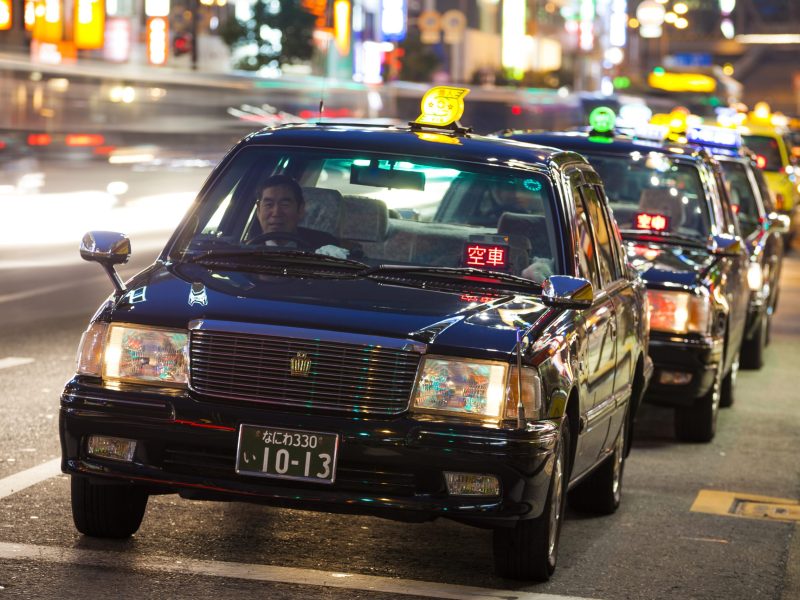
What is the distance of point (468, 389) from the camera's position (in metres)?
5.97

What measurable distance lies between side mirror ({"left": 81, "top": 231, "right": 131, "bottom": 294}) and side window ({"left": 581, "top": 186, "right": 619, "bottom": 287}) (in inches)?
80.7

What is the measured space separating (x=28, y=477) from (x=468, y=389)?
2.80 m

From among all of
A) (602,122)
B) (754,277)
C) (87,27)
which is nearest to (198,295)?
(602,122)

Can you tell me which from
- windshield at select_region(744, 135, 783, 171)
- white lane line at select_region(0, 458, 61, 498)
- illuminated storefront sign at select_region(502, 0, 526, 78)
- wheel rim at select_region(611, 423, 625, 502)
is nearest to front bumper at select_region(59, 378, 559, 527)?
white lane line at select_region(0, 458, 61, 498)

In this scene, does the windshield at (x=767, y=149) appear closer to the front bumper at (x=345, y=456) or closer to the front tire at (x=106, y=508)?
the front tire at (x=106, y=508)

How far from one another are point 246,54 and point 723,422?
48.5 meters

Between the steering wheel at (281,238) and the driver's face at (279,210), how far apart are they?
27 millimetres

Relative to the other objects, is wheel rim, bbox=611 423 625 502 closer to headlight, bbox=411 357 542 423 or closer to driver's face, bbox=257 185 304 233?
driver's face, bbox=257 185 304 233

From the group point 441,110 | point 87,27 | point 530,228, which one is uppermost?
point 87,27

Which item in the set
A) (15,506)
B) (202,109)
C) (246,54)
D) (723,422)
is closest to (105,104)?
(202,109)

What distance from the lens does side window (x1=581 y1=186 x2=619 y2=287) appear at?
7.71 meters

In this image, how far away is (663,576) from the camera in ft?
22.2

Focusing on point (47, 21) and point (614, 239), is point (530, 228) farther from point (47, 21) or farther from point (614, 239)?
point (47, 21)

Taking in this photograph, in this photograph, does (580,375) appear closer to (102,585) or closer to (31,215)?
(102,585)
